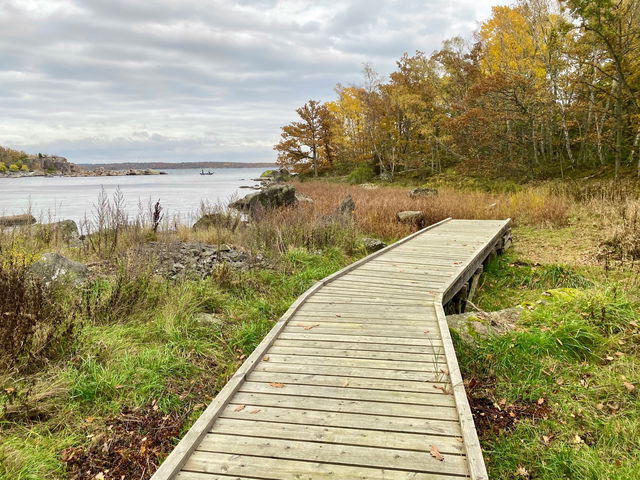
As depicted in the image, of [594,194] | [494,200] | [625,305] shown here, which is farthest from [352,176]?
[625,305]

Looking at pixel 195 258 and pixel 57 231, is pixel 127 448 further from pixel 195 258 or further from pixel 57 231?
pixel 57 231

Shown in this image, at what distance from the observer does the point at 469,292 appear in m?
7.53

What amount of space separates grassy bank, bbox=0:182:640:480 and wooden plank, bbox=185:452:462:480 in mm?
961

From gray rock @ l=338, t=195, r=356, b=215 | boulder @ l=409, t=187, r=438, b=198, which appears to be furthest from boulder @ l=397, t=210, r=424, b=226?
boulder @ l=409, t=187, r=438, b=198

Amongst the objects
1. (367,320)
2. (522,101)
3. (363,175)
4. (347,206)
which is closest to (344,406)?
(367,320)

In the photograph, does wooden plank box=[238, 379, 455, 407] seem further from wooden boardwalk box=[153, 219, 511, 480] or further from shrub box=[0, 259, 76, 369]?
shrub box=[0, 259, 76, 369]

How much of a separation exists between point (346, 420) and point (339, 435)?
0.17m

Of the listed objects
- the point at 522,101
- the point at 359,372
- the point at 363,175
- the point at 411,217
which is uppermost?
the point at 522,101

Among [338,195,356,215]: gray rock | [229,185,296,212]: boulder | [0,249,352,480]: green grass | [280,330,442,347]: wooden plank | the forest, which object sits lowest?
[0,249,352,480]: green grass

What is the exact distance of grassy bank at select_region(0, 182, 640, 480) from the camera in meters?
3.19

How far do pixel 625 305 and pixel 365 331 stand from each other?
10.7ft

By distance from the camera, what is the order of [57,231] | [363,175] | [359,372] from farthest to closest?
[363,175]
[57,231]
[359,372]

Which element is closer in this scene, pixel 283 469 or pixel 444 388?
pixel 283 469

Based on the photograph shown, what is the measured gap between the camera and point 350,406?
3047mm
